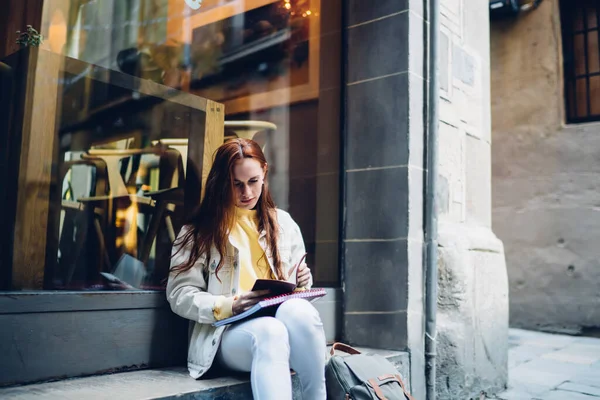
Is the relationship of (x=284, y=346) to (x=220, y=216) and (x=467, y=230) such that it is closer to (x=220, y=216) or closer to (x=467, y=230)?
(x=220, y=216)

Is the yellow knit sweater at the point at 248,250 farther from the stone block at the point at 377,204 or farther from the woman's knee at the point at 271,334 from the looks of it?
the stone block at the point at 377,204

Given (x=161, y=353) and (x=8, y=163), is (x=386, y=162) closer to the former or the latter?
(x=161, y=353)

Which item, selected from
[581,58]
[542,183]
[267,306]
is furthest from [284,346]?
[581,58]

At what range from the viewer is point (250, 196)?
101 inches

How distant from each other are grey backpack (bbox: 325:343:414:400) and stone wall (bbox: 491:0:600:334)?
4.48 metres

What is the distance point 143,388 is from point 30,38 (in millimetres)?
1529

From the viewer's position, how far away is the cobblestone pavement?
11.6ft

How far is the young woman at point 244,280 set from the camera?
2170 millimetres

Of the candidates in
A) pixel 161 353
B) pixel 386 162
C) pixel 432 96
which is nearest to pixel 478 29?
pixel 432 96

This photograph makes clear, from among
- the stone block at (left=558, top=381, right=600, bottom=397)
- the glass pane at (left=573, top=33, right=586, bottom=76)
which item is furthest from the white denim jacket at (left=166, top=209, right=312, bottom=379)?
the glass pane at (left=573, top=33, right=586, bottom=76)

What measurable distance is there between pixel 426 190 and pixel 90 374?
2045 mm

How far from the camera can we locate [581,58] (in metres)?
6.62

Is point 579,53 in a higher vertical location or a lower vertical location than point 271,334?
higher

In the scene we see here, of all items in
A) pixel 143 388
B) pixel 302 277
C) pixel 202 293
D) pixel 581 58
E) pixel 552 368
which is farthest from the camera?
pixel 581 58
